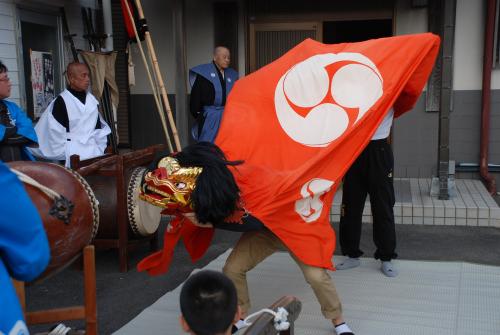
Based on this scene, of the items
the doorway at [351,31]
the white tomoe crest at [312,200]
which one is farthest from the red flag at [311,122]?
the doorway at [351,31]

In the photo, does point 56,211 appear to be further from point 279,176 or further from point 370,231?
point 370,231

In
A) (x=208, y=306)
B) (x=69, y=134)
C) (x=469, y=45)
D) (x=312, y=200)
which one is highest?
(x=469, y=45)

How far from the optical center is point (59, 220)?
7.34 feet

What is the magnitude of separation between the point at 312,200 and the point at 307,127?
1.86 feet

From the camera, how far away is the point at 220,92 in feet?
20.3

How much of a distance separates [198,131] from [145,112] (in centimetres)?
220

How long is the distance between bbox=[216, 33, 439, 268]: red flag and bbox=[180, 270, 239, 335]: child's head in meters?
0.98

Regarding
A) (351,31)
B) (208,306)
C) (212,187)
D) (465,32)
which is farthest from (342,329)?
(351,31)

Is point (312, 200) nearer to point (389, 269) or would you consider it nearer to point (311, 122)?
point (311, 122)

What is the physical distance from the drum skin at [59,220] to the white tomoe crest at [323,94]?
141 cm

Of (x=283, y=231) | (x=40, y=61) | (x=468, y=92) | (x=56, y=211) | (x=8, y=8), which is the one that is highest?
(x=8, y=8)

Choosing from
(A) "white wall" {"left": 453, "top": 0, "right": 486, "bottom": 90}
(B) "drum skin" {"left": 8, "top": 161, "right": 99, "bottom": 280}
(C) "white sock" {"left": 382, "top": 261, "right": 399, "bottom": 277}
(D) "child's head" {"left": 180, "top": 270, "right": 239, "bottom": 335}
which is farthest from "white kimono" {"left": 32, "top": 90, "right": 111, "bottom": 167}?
(A) "white wall" {"left": 453, "top": 0, "right": 486, "bottom": 90}

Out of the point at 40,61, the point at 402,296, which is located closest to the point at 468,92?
the point at 402,296

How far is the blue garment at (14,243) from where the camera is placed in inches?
60.4
